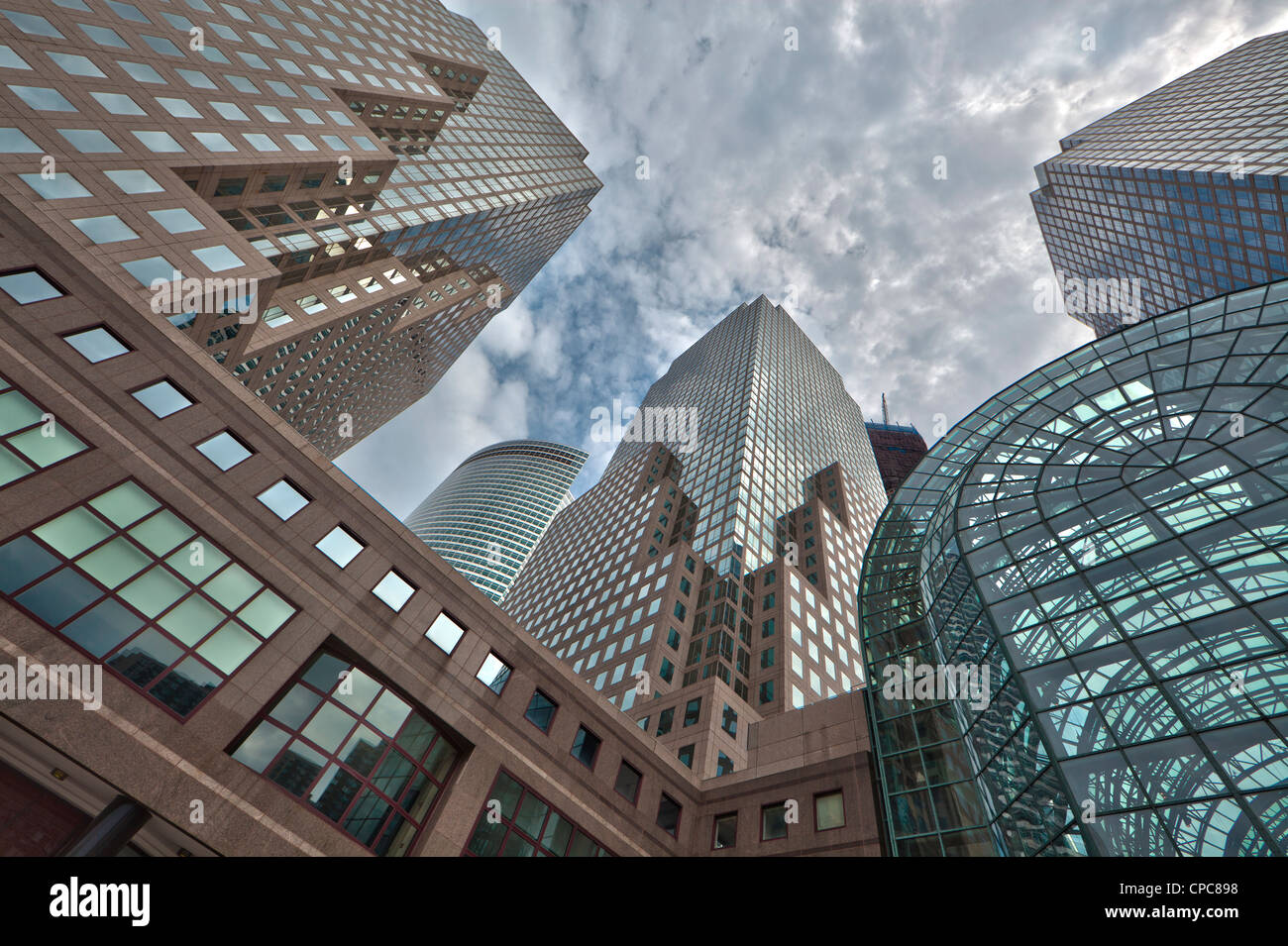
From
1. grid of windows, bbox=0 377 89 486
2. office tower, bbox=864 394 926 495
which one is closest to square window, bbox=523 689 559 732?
grid of windows, bbox=0 377 89 486

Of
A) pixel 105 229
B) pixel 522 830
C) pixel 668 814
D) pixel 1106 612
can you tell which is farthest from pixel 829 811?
pixel 105 229

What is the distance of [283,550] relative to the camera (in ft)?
66.2

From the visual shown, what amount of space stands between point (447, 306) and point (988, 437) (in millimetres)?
61014

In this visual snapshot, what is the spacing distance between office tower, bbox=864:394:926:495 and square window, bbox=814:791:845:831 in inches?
6030

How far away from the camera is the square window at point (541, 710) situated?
941 inches

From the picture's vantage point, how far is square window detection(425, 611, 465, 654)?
22656 mm

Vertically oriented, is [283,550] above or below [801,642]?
below

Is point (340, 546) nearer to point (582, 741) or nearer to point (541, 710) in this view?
point (541, 710)

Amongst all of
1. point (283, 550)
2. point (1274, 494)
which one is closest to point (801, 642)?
point (1274, 494)

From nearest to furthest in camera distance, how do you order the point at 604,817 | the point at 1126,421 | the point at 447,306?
the point at 604,817, the point at 1126,421, the point at 447,306

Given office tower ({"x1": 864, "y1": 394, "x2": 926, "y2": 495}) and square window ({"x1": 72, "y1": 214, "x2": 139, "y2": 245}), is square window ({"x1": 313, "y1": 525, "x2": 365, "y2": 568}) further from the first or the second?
office tower ({"x1": 864, "y1": 394, "x2": 926, "y2": 495})

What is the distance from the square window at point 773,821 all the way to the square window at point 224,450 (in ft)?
80.0

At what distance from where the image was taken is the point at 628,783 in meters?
26.0

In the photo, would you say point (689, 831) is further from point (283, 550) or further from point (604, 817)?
point (283, 550)
